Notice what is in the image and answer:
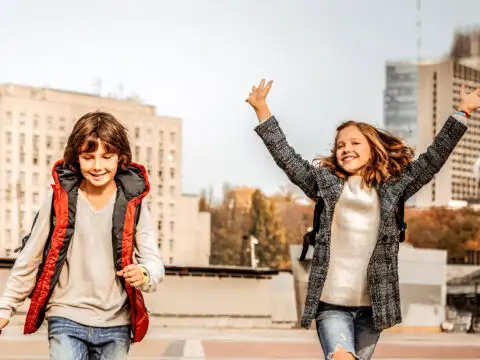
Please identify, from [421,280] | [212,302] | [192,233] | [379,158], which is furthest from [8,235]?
[379,158]

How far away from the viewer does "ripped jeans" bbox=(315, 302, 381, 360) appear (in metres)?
4.22

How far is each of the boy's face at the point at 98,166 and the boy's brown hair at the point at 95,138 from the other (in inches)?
0.7

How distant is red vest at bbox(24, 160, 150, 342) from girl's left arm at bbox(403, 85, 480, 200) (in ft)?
3.89

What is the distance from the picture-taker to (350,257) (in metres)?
4.30

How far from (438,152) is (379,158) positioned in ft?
0.77

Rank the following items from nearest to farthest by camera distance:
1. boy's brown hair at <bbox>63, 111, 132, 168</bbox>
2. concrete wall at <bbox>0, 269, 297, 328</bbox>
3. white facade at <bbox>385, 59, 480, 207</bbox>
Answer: boy's brown hair at <bbox>63, 111, 132, 168</bbox> → concrete wall at <bbox>0, 269, 297, 328</bbox> → white facade at <bbox>385, 59, 480, 207</bbox>

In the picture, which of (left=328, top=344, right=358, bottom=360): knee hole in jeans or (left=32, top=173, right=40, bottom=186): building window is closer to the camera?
(left=328, top=344, right=358, bottom=360): knee hole in jeans

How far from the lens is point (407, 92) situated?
351 ft

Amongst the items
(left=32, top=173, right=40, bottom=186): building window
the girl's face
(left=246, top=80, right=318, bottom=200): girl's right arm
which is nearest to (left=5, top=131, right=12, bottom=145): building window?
(left=32, top=173, right=40, bottom=186): building window

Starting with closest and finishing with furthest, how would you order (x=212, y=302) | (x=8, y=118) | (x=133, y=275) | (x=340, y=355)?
(x=133, y=275)
(x=340, y=355)
(x=212, y=302)
(x=8, y=118)

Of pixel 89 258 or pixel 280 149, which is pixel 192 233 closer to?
pixel 280 149

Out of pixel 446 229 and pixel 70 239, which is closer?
pixel 70 239

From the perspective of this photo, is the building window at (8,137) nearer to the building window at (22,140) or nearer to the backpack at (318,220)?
the building window at (22,140)

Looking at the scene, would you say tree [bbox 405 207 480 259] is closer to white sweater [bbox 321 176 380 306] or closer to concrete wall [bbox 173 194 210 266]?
concrete wall [bbox 173 194 210 266]
